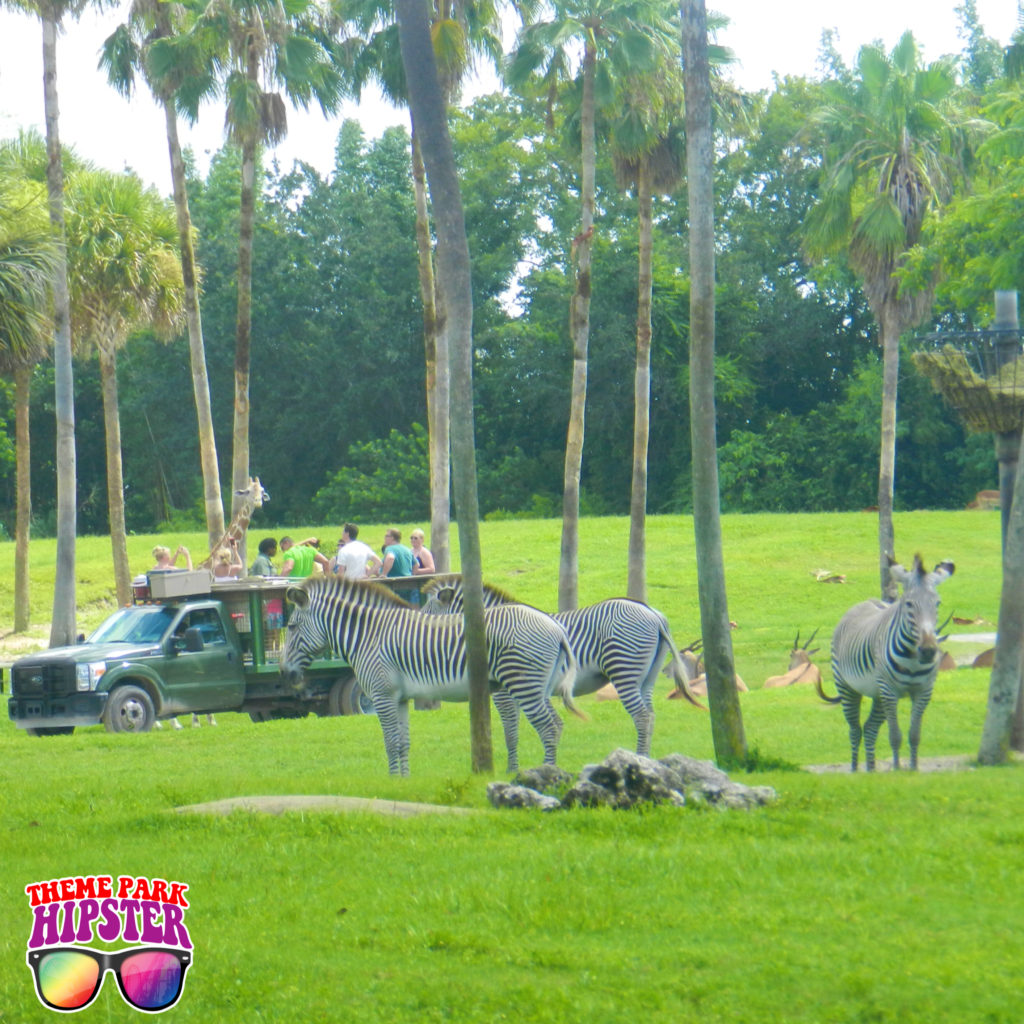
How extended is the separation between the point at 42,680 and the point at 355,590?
7.17 metres

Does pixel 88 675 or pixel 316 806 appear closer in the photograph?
pixel 316 806

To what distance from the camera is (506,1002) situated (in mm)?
5574

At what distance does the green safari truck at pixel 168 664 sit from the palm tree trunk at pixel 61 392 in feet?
17.1

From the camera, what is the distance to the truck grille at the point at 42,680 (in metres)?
18.5

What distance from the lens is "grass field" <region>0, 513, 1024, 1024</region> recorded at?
559 centimetres

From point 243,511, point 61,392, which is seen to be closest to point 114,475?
point 61,392

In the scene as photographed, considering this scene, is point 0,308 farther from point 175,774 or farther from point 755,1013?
point 755,1013

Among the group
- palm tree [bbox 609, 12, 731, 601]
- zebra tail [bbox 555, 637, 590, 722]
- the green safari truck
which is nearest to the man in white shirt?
the green safari truck

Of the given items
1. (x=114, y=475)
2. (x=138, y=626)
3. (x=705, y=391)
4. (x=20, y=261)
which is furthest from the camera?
(x=114, y=475)

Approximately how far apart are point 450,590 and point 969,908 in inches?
334

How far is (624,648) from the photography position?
14062 millimetres

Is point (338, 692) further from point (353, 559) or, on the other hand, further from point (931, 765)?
point (931, 765)

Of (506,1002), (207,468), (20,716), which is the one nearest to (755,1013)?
(506,1002)

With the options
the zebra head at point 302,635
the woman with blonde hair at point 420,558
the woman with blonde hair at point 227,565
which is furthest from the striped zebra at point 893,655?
the woman with blonde hair at point 227,565
